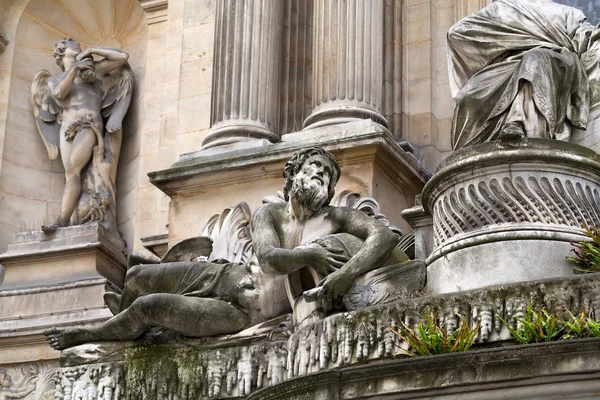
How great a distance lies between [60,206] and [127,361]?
702 centimetres

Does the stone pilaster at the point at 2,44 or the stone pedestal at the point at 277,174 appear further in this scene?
the stone pilaster at the point at 2,44

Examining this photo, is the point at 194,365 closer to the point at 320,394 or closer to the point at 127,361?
the point at 127,361

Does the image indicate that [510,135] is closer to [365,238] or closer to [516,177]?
[516,177]

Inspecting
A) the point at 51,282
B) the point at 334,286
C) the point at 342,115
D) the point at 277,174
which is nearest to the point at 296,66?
the point at 342,115

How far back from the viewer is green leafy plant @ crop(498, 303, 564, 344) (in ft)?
34.0

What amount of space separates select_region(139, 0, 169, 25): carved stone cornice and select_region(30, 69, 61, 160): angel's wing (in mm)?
1439

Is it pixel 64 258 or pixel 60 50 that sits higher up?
pixel 60 50

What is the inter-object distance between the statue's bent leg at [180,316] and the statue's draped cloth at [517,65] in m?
2.29

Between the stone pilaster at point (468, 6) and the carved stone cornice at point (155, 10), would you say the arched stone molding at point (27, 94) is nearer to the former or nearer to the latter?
the carved stone cornice at point (155, 10)

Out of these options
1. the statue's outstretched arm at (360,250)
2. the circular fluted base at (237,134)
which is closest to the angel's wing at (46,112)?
the circular fluted base at (237,134)

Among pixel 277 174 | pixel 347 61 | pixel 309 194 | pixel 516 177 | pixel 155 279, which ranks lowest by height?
pixel 155 279

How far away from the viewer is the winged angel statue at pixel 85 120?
18656mm

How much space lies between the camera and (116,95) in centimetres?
1923

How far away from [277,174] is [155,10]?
5151 mm
